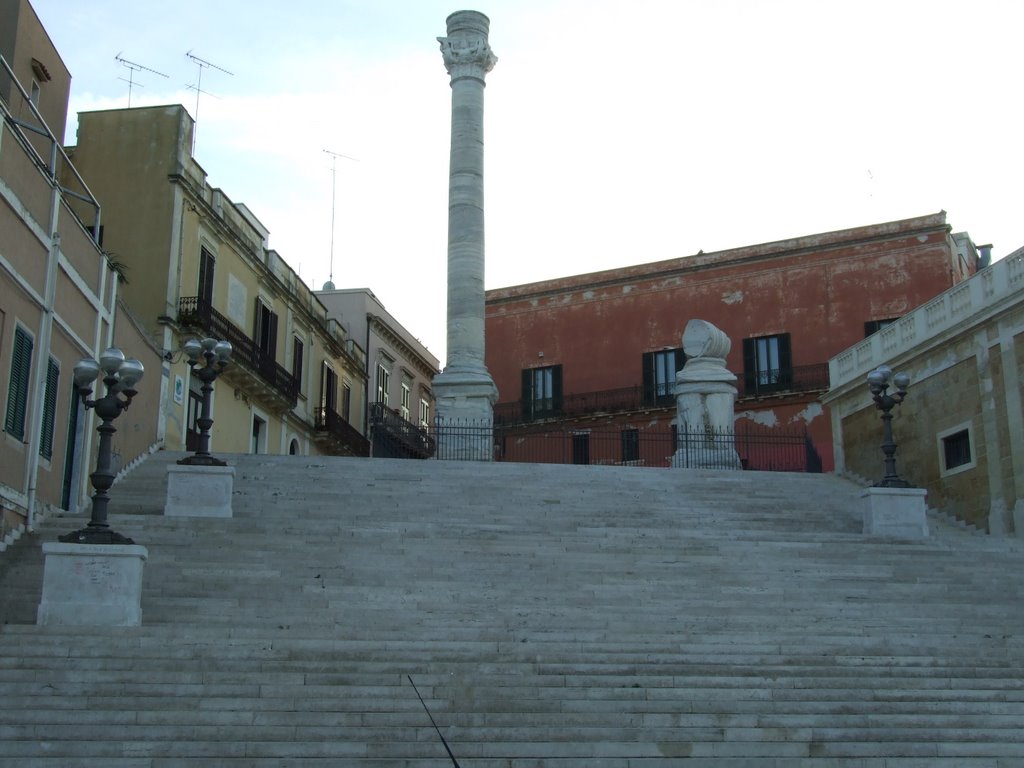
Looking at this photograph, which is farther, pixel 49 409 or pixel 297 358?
pixel 297 358

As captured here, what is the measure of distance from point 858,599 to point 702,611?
6.44ft

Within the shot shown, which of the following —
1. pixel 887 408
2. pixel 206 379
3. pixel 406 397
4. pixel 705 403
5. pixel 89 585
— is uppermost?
pixel 406 397

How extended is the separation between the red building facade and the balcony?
491cm

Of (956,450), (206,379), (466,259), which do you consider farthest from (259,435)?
(956,450)

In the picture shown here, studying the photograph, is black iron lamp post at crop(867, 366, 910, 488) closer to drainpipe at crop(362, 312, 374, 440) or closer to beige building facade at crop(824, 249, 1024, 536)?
beige building facade at crop(824, 249, 1024, 536)

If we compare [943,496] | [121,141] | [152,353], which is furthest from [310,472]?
[121,141]

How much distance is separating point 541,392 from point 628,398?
3263 mm

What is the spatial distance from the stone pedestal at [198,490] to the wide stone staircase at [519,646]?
46cm

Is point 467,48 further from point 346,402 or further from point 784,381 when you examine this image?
point 346,402

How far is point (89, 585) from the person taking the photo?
13.3 meters

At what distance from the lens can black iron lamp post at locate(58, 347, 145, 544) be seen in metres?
13.7

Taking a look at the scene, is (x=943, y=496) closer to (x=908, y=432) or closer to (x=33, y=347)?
(x=908, y=432)

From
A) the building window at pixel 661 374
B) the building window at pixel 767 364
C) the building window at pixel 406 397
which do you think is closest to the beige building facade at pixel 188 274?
the building window at pixel 661 374

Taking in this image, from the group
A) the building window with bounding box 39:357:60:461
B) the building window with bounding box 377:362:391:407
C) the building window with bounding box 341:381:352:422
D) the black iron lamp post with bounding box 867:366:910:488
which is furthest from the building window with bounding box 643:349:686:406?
the building window with bounding box 39:357:60:461
